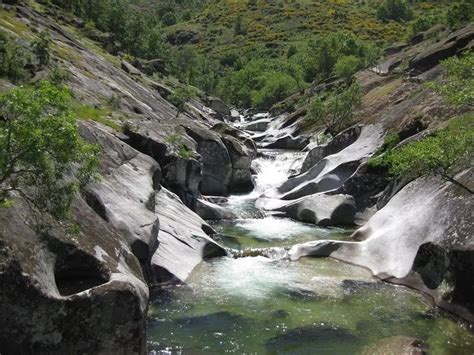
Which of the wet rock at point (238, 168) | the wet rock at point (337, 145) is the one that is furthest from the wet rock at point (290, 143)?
the wet rock at point (238, 168)

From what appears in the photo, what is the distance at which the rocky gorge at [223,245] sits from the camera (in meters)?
17.0

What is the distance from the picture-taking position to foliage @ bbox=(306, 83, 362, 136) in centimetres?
6975

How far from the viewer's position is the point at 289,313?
2556 cm

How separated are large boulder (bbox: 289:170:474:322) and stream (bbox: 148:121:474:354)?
0.97 metres

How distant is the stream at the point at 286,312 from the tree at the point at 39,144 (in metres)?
8.79

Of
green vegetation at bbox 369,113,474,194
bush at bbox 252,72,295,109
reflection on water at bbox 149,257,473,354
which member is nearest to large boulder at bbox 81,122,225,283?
reflection on water at bbox 149,257,473,354

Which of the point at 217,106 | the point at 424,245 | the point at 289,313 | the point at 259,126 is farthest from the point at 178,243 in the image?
the point at 217,106

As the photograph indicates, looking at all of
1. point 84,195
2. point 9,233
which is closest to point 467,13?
point 84,195

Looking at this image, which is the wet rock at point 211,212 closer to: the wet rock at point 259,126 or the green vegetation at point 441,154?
the green vegetation at point 441,154

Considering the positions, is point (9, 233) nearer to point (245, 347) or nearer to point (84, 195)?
point (84, 195)

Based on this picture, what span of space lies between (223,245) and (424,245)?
16231mm

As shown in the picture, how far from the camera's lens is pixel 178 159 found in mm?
44906

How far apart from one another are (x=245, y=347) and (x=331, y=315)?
596cm

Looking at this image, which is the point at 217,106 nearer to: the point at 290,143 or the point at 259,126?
the point at 259,126
